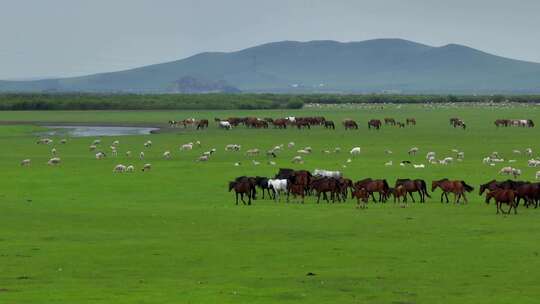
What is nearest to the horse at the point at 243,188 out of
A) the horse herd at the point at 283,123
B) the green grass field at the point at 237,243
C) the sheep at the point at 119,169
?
the green grass field at the point at 237,243

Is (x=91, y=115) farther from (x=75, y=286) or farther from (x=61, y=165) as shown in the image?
(x=75, y=286)

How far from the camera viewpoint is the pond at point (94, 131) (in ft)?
226

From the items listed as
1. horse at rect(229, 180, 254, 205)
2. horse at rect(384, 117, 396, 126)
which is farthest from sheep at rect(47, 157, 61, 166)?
horse at rect(384, 117, 396, 126)

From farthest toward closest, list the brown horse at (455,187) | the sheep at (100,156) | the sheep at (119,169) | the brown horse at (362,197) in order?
1. the sheep at (100,156)
2. the sheep at (119,169)
3. the brown horse at (455,187)
4. the brown horse at (362,197)

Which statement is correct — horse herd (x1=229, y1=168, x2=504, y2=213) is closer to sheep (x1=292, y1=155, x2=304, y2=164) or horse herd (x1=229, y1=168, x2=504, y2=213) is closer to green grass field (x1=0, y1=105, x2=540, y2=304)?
green grass field (x1=0, y1=105, x2=540, y2=304)

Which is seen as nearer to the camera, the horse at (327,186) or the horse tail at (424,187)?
the horse tail at (424,187)

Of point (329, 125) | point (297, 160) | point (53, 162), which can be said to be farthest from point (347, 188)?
point (329, 125)

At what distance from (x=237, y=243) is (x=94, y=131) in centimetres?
5184

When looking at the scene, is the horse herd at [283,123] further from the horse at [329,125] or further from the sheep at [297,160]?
the sheep at [297,160]

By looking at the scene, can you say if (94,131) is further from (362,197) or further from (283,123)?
(362,197)

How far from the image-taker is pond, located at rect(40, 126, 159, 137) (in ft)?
226

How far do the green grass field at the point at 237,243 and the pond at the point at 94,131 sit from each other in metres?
26.2

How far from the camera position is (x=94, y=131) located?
73188 millimetres

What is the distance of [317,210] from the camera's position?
29.1 metres
